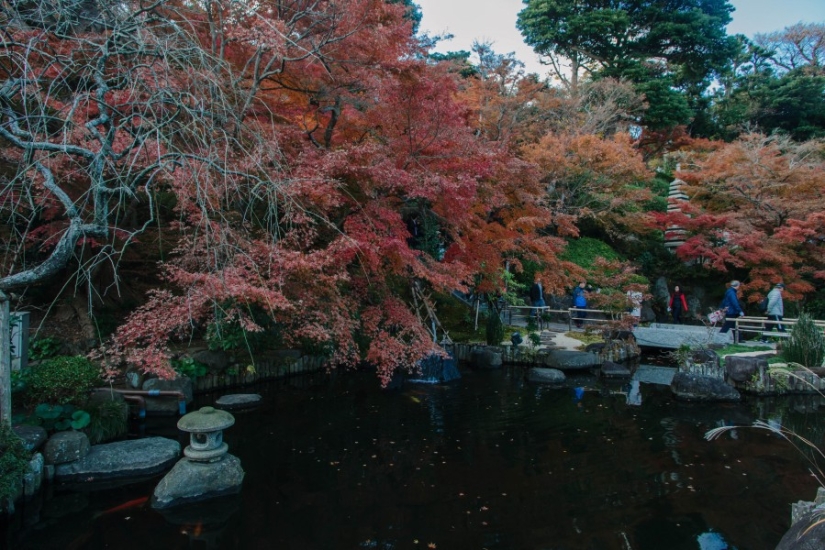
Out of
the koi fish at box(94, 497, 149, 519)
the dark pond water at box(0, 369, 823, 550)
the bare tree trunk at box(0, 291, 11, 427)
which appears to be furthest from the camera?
the koi fish at box(94, 497, 149, 519)

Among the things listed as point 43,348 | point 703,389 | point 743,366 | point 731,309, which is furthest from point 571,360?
point 43,348

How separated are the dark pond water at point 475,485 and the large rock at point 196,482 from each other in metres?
0.18

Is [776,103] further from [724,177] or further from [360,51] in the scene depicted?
[360,51]

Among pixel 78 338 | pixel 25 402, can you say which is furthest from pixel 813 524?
pixel 78 338

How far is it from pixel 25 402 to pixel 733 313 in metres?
13.6

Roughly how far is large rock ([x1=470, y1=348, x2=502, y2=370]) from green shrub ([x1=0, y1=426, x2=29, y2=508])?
855 centimetres

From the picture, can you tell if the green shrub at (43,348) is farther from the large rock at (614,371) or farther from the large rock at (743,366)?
the large rock at (743,366)

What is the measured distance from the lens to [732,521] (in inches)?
183

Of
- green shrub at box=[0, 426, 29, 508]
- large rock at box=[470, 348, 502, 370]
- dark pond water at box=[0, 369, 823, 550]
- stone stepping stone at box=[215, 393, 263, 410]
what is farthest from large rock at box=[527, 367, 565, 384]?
green shrub at box=[0, 426, 29, 508]

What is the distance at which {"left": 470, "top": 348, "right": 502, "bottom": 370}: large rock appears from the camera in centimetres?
1150

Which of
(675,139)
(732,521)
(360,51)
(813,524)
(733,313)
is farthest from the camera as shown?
(675,139)

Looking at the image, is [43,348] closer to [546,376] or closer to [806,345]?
[546,376]

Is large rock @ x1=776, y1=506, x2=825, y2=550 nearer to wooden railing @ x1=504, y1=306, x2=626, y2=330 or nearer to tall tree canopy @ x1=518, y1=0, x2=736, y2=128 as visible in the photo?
wooden railing @ x1=504, y1=306, x2=626, y2=330

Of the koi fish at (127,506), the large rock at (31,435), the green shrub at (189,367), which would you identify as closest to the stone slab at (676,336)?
the green shrub at (189,367)
